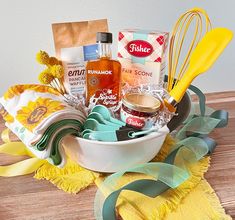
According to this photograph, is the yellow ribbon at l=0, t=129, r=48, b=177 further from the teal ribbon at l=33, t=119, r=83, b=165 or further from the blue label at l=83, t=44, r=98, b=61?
the blue label at l=83, t=44, r=98, b=61

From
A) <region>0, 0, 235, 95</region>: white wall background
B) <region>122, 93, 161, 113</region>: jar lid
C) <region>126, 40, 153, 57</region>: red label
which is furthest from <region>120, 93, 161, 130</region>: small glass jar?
<region>0, 0, 235, 95</region>: white wall background

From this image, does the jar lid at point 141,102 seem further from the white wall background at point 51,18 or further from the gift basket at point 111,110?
the white wall background at point 51,18

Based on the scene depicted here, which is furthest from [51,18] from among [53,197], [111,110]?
[53,197]

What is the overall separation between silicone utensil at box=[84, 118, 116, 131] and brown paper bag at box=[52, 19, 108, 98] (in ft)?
0.27

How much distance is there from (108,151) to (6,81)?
1.50ft

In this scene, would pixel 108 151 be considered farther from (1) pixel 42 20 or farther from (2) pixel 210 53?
(1) pixel 42 20

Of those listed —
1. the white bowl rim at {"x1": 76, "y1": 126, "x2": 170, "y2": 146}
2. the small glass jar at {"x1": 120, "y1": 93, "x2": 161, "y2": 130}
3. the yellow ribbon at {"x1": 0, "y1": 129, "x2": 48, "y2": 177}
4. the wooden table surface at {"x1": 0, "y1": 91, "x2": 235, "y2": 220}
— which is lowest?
the wooden table surface at {"x1": 0, "y1": 91, "x2": 235, "y2": 220}

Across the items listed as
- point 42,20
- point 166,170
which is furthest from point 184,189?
point 42,20

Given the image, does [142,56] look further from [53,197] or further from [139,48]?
[53,197]

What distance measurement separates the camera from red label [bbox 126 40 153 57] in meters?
0.55

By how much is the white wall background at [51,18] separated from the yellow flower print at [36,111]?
12.7 inches

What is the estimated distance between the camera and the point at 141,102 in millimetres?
500

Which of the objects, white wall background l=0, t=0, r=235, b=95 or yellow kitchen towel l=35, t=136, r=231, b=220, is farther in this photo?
white wall background l=0, t=0, r=235, b=95

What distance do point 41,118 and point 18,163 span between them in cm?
13
